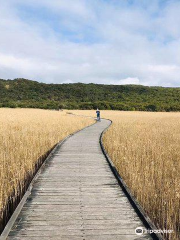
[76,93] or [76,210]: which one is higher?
[76,93]

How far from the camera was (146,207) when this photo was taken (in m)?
4.95

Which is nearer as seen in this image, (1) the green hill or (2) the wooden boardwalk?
(2) the wooden boardwalk

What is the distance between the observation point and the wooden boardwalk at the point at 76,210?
136 inches

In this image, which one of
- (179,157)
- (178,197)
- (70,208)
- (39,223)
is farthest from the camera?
(179,157)

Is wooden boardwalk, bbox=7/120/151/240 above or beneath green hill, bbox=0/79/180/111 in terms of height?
beneath

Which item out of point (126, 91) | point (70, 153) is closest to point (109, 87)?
point (126, 91)

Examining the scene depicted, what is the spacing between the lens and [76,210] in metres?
4.20

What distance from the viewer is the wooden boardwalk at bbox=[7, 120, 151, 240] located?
3451 millimetres

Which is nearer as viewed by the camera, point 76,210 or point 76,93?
point 76,210

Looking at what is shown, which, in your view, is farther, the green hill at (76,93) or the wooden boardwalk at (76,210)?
the green hill at (76,93)

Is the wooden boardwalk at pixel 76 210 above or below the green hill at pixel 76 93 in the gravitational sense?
below

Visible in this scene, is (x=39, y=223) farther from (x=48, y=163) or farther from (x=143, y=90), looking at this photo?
(x=143, y=90)

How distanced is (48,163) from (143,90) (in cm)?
9224

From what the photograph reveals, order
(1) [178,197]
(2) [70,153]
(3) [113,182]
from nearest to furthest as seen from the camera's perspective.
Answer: (1) [178,197], (3) [113,182], (2) [70,153]
